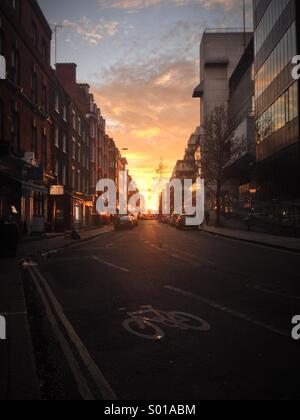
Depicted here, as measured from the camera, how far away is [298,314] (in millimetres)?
6695

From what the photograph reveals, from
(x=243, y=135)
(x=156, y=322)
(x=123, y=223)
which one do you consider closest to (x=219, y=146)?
(x=243, y=135)

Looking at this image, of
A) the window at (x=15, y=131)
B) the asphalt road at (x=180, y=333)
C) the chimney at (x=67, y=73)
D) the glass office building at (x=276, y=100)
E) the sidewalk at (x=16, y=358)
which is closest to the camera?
the sidewalk at (x=16, y=358)

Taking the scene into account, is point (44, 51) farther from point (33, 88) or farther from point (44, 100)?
point (33, 88)

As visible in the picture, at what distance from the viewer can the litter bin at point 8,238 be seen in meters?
15.6

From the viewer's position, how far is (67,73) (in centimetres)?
5238

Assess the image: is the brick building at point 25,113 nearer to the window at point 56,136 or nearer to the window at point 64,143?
the window at point 56,136

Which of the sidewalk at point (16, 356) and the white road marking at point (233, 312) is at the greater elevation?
the sidewalk at point (16, 356)

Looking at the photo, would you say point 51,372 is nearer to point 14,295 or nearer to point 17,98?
point 14,295

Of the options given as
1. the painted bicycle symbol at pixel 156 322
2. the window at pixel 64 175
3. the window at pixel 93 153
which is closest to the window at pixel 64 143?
the window at pixel 64 175

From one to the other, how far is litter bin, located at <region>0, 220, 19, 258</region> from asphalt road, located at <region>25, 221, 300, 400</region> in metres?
4.63

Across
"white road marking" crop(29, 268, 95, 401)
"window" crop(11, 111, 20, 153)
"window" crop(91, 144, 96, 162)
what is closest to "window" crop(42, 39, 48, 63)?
"window" crop(11, 111, 20, 153)

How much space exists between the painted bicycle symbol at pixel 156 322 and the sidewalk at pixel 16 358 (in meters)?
1.47

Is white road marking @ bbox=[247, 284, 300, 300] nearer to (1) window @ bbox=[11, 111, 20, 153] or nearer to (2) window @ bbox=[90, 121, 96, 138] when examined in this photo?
(1) window @ bbox=[11, 111, 20, 153]

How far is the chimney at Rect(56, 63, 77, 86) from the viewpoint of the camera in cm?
5153
